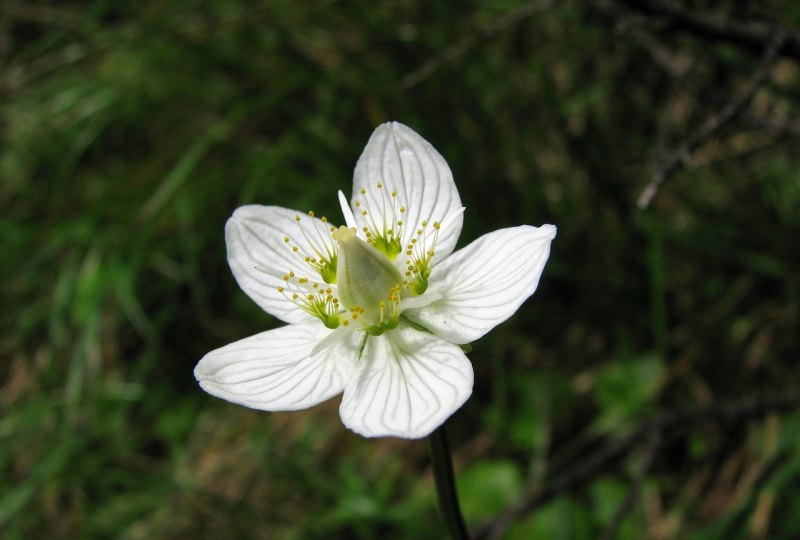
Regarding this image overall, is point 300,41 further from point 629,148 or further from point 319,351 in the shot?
point 319,351

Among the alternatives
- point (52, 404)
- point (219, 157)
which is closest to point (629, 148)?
point (219, 157)

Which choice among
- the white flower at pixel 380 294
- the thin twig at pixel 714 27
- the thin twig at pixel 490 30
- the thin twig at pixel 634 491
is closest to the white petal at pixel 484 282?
the white flower at pixel 380 294

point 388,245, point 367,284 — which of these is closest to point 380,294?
point 367,284

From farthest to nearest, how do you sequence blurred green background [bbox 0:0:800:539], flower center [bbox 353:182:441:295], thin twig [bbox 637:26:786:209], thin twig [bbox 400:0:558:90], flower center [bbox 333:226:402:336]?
blurred green background [bbox 0:0:800:539] < thin twig [bbox 400:0:558:90] < thin twig [bbox 637:26:786:209] < flower center [bbox 353:182:441:295] < flower center [bbox 333:226:402:336]

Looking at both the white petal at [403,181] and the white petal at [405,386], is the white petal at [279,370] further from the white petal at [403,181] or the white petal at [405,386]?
the white petal at [403,181]

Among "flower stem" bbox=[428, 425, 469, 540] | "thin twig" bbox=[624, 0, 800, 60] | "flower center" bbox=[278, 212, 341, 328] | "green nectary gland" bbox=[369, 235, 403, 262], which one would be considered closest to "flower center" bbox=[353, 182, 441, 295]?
"green nectary gland" bbox=[369, 235, 403, 262]

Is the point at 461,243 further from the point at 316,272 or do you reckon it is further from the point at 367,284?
the point at 367,284

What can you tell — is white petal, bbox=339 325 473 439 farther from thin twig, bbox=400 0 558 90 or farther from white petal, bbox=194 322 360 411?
thin twig, bbox=400 0 558 90
